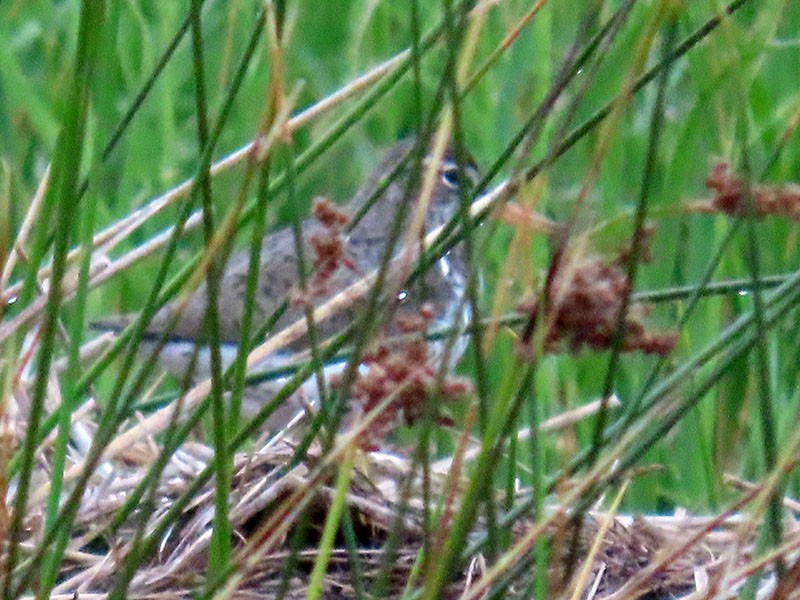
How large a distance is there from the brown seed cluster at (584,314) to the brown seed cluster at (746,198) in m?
0.11

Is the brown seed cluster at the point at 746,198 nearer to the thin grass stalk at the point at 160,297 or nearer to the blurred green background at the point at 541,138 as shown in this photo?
the thin grass stalk at the point at 160,297

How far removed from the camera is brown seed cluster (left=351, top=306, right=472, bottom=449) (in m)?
1.38

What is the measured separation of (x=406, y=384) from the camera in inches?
54.1

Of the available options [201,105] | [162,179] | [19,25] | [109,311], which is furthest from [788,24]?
[201,105]

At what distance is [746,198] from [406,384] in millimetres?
323

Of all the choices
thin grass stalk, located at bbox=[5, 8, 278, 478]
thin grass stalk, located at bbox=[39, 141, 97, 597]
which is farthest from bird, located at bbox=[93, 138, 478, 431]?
thin grass stalk, located at bbox=[39, 141, 97, 597]

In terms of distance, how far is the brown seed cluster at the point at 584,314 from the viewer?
1318mm

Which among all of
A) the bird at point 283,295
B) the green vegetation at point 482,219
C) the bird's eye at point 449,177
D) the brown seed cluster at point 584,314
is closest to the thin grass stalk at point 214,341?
the green vegetation at point 482,219

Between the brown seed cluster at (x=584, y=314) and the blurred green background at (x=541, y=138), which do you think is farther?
the blurred green background at (x=541, y=138)

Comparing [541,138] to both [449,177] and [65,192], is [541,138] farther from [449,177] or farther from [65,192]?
[65,192]

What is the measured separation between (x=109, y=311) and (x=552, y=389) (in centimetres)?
133

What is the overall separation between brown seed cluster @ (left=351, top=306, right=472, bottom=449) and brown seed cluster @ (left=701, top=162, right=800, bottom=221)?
0.26m

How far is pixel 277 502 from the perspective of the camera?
216 centimetres

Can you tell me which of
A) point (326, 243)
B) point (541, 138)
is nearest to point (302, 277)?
point (326, 243)
